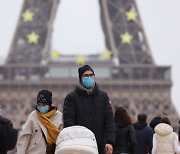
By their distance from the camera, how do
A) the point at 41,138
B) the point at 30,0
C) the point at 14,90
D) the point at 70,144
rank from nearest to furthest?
1. the point at 70,144
2. the point at 41,138
3. the point at 14,90
4. the point at 30,0

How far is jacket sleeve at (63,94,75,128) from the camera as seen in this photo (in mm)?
8211

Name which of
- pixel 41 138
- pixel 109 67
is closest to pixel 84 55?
pixel 109 67

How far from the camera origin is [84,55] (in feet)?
184

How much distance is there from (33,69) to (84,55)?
5519 millimetres

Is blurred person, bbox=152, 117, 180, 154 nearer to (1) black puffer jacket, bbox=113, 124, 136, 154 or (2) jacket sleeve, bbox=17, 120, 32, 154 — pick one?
(1) black puffer jacket, bbox=113, 124, 136, 154

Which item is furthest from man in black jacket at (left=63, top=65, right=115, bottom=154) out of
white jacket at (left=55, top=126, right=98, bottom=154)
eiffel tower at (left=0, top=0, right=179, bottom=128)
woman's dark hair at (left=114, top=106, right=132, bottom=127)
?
eiffel tower at (left=0, top=0, right=179, bottom=128)

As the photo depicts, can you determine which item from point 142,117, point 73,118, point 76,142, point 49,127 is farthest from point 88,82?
point 142,117

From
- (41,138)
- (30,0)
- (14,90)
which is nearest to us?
(41,138)

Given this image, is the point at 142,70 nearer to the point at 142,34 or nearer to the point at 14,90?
the point at 142,34

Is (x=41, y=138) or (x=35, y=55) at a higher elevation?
(x=35, y=55)

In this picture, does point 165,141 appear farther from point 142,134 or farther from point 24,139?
point 24,139

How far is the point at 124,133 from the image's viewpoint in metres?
10.1

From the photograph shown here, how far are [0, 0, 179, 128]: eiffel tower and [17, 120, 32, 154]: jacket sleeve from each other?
41033 millimetres

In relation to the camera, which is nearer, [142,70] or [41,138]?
[41,138]
